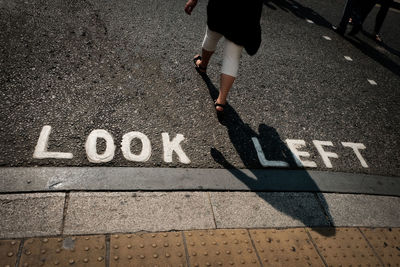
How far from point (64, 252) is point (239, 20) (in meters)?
2.32

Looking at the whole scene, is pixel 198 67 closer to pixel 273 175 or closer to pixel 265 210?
pixel 273 175

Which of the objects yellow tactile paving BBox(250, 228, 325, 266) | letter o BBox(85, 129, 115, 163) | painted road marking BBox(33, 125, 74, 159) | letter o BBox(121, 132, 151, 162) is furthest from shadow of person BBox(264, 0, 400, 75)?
painted road marking BBox(33, 125, 74, 159)

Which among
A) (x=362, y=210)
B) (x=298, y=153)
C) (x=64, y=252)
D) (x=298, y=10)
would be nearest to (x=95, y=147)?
(x=64, y=252)

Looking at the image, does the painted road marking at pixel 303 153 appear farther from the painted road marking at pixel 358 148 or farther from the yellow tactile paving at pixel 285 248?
the yellow tactile paving at pixel 285 248

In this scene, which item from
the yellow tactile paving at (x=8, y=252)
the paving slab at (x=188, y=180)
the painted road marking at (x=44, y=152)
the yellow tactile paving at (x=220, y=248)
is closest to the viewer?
the yellow tactile paving at (x=8, y=252)

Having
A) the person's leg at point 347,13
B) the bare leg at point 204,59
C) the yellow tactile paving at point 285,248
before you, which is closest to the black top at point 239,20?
the bare leg at point 204,59

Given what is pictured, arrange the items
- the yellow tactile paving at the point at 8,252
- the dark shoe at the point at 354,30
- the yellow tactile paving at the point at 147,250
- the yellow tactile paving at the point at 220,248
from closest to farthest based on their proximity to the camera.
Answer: the yellow tactile paving at the point at 8,252, the yellow tactile paving at the point at 147,250, the yellow tactile paving at the point at 220,248, the dark shoe at the point at 354,30

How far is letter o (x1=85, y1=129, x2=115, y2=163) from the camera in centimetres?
254

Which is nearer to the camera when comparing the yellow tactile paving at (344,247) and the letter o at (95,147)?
the yellow tactile paving at (344,247)

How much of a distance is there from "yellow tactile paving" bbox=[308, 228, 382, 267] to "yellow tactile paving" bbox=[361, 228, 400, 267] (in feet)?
0.21

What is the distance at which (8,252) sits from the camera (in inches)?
72.2

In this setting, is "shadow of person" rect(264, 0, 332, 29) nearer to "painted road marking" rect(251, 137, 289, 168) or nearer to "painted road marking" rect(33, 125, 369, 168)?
"painted road marking" rect(33, 125, 369, 168)

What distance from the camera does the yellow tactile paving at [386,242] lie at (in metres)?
2.35

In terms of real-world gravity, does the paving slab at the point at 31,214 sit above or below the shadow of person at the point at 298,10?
below
